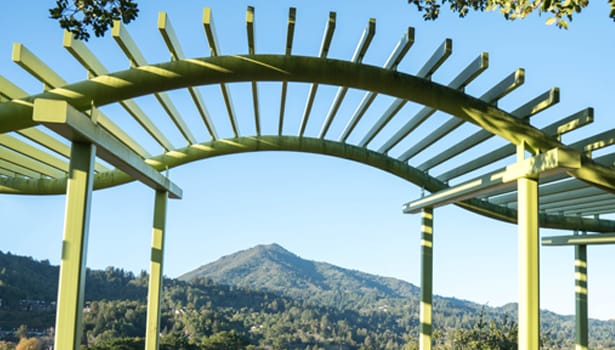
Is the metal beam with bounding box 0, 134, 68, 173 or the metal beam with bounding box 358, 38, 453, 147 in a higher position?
the metal beam with bounding box 358, 38, 453, 147

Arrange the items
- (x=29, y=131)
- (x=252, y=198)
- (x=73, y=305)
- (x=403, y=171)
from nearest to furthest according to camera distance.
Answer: (x=73, y=305) → (x=29, y=131) → (x=403, y=171) → (x=252, y=198)

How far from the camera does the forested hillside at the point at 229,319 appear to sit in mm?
14188

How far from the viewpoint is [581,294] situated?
10.5 meters

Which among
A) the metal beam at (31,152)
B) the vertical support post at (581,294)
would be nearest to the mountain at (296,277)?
the vertical support post at (581,294)

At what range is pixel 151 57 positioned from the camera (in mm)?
5352

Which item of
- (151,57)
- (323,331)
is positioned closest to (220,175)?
(323,331)

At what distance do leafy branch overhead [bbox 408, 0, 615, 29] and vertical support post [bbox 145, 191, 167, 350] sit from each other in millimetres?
4822

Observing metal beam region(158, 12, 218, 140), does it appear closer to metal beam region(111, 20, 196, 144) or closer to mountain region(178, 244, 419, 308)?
metal beam region(111, 20, 196, 144)

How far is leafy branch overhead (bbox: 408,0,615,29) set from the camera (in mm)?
3809

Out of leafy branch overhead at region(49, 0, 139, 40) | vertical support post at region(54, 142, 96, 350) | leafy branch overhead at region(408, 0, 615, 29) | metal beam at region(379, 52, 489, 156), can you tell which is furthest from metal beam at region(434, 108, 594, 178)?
vertical support post at region(54, 142, 96, 350)

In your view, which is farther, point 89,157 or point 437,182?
point 437,182

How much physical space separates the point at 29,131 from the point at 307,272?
41844mm

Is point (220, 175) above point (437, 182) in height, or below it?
above

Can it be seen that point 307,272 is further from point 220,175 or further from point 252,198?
point 220,175
